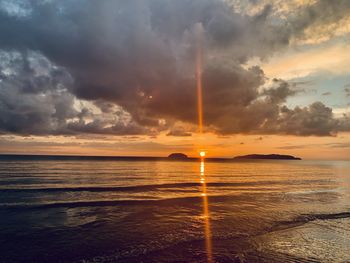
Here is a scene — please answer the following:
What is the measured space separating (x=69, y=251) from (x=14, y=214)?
1226cm

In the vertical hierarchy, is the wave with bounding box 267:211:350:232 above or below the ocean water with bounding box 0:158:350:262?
below

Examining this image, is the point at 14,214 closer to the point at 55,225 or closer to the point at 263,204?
the point at 55,225

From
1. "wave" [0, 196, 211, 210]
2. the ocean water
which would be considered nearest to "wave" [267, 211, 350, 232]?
the ocean water

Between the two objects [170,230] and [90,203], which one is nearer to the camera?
[170,230]

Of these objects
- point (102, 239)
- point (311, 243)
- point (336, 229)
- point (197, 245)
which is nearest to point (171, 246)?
point (197, 245)

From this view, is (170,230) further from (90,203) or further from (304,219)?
(90,203)

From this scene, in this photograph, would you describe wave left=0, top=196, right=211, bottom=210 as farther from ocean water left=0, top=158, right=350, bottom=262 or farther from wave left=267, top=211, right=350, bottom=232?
wave left=267, top=211, right=350, bottom=232

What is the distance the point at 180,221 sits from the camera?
75.0 ft

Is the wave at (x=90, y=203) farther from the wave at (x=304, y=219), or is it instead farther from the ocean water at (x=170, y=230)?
the wave at (x=304, y=219)

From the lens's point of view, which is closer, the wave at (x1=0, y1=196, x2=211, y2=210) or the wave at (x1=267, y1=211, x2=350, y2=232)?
the wave at (x1=267, y1=211, x2=350, y2=232)

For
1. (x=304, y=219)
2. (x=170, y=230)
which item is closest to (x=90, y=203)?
(x=170, y=230)

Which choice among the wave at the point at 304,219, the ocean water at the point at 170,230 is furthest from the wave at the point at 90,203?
the wave at the point at 304,219

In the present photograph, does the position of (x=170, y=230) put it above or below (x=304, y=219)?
above

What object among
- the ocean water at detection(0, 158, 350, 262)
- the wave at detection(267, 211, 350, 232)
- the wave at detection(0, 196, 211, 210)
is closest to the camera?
the ocean water at detection(0, 158, 350, 262)
